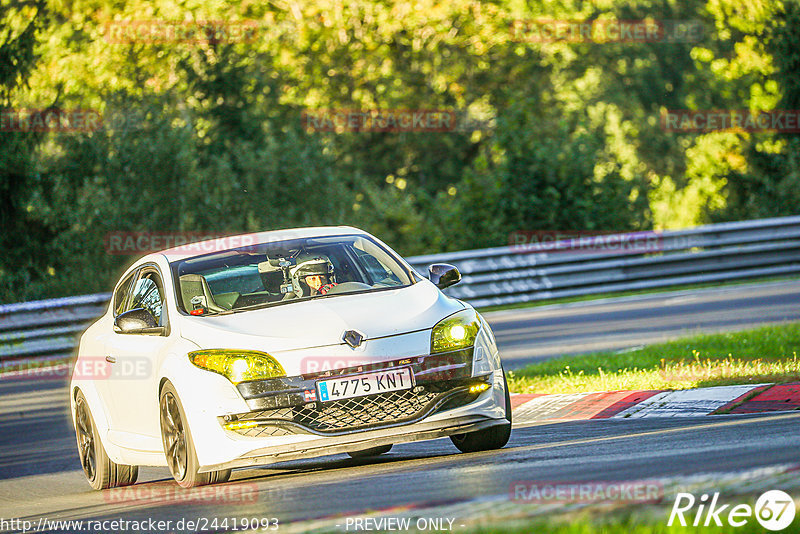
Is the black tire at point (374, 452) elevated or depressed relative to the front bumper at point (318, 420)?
depressed

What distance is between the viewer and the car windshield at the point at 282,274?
875 cm

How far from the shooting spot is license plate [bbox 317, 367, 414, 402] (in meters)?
7.78

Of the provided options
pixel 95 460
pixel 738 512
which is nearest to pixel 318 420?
pixel 95 460

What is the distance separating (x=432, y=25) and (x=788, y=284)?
2083 cm

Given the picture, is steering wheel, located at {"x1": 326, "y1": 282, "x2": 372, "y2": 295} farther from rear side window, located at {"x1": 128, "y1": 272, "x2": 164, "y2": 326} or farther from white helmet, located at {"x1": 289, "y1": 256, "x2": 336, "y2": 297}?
rear side window, located at {"x1": 128, "y1": 272, "x2": 164, "y2": 326}

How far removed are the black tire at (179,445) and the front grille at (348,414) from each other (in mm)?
399

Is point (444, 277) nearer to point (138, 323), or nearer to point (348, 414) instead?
point (348, 414)

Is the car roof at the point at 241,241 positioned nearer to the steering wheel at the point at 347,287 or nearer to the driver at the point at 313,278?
the driver at the point at 313,278

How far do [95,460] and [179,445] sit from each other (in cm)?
162

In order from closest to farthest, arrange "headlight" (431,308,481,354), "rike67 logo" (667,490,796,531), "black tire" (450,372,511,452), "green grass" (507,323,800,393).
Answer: "rike67 logo" (667,490,796,531), "headlight" (431,308,481,354), "black tire" (450,372,511,452), "green grass" (507,323,800,393)

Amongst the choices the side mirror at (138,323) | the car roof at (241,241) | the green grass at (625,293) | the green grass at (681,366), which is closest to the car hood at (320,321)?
the side mirror at (138,323)

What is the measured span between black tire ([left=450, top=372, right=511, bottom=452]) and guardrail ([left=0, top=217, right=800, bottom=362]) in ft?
42.9

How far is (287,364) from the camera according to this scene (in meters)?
7.79

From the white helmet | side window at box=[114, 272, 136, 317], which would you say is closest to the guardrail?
side window at box=[114, 272, 136, 317]
